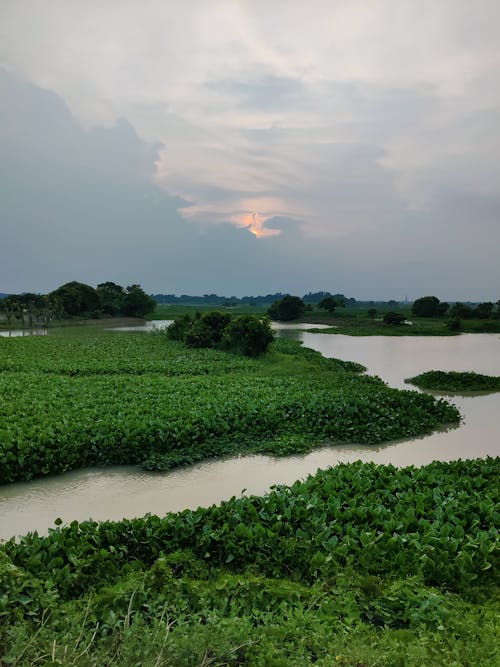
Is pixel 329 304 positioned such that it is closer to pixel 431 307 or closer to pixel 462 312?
pixel 431 307

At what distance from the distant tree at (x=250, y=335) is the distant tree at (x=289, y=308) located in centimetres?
4529

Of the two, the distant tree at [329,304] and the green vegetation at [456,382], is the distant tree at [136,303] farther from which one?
the green vegetation at [456,382]

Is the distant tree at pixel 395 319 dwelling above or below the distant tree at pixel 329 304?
below

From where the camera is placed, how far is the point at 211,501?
7781 mm

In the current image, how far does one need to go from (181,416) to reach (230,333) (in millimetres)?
16243

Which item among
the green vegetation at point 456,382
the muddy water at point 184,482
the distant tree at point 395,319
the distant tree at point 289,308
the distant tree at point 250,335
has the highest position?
the distant tree at point 289,308

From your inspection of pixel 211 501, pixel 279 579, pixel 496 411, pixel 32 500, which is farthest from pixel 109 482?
pixel 496 411

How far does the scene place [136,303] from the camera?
2857 inches

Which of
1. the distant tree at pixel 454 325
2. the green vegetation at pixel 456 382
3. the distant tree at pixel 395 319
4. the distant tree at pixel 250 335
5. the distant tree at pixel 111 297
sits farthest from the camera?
the distant tree at pixel 111 297

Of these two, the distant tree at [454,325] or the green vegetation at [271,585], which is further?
the distant tree at [454,325]

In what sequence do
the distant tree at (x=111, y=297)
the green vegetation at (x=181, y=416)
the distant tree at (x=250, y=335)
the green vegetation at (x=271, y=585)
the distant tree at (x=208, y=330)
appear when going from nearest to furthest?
the green vegetation at (x=271, y=585) < the green vegetation at (x=181, y=416) < the distant tree at (x=250, y=335) < the distant tree at (x=208, y=330) < the distant tree at (x=111, y=297)

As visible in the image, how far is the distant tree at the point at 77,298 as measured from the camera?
215 ft

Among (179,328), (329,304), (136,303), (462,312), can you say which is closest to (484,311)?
(462,312)

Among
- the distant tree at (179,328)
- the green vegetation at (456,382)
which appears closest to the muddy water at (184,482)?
the green vegetation at (456,382)
